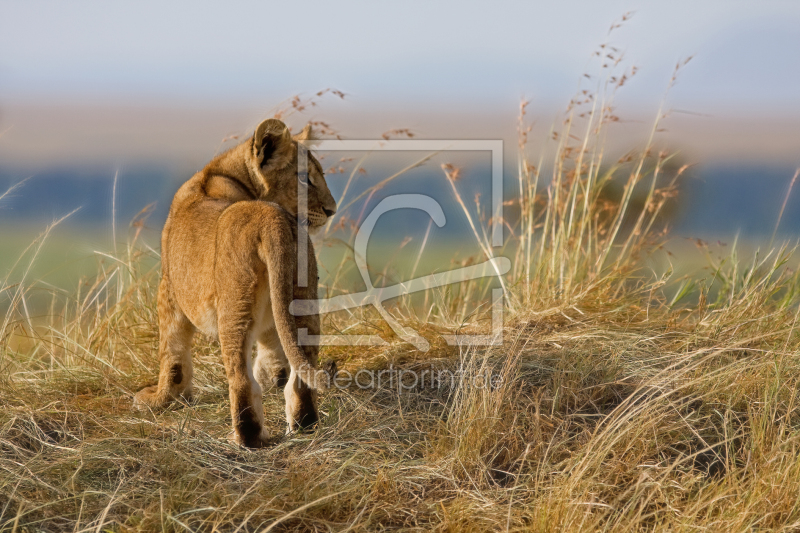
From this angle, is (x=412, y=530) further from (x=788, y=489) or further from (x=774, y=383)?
(x=774, y=383)

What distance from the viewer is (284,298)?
10.2 ft

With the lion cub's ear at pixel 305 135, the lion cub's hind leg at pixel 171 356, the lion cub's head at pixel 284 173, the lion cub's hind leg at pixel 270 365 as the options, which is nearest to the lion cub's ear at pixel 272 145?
the lion cub's head at pixel 284 173

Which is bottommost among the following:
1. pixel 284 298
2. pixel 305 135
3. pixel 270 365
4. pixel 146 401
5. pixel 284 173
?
pixel 146 401

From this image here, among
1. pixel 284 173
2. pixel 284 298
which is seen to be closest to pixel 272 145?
pixel 284 173

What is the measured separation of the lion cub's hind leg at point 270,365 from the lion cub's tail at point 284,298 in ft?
2.61

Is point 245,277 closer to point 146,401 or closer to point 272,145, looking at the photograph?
point 272,145

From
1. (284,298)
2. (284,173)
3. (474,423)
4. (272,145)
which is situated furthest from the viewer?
(284,173)

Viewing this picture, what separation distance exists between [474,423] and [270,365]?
127 centimetres

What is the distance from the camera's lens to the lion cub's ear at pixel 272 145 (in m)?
3.79

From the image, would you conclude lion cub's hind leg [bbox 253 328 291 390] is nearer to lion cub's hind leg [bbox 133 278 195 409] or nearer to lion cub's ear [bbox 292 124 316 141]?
lion cub's hind leg [bbox 133 278 195 409]

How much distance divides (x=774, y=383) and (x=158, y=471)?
9.00 feet

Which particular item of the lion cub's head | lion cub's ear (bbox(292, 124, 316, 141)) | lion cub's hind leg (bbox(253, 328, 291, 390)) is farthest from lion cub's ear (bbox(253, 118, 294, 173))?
lion cub's hind leg (bbox(253, 328, 291, 390))

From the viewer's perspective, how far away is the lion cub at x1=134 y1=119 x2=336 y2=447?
3.15 m

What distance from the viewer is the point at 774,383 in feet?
11.5
